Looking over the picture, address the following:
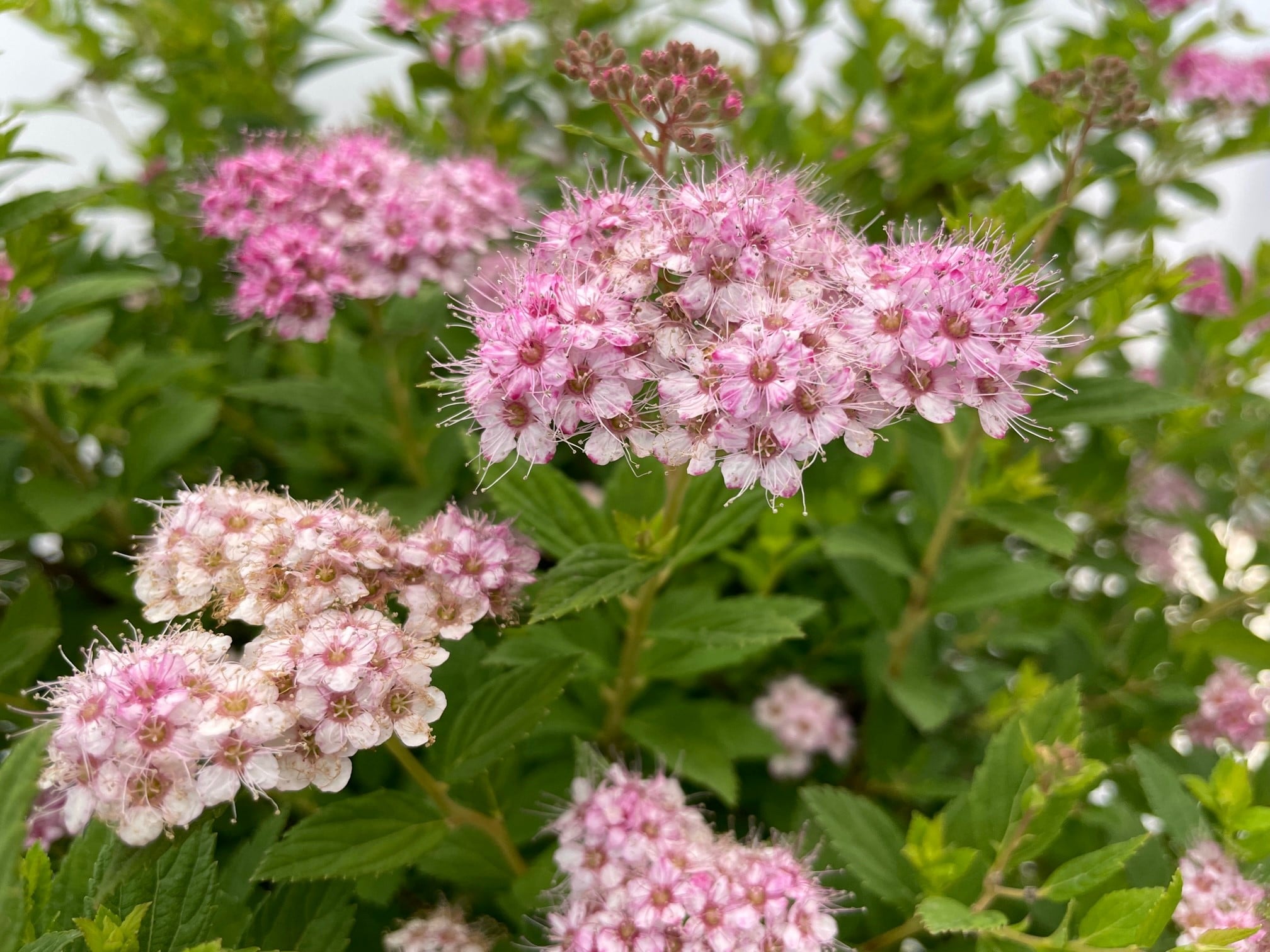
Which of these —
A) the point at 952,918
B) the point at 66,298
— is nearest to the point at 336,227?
the point at 66,298

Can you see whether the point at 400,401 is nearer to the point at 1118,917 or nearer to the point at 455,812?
the point at 455,812

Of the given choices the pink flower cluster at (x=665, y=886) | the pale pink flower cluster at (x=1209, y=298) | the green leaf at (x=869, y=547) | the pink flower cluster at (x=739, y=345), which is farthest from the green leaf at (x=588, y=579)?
the pale pink flower cluster at (x=1209, y=298)

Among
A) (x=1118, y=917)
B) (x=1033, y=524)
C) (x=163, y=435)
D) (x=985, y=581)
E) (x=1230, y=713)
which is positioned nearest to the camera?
(x=1118, y=917)

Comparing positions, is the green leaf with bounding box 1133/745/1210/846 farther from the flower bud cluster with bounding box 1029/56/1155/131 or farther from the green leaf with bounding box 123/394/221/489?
the green leaf with bounding box 123/394/221/489

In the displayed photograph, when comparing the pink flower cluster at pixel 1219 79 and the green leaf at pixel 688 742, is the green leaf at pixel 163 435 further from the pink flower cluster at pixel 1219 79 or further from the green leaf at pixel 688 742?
the pink flower cluster at pixel 1219 79

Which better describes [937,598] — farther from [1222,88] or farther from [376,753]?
[1222,88]

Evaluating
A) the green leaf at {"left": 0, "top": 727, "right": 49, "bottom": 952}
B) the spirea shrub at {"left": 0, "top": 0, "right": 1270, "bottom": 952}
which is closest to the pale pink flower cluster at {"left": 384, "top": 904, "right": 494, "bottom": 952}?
the spirea shrub at {"left": 0, "top": 0, "right": 1270, "bottom": 952}
